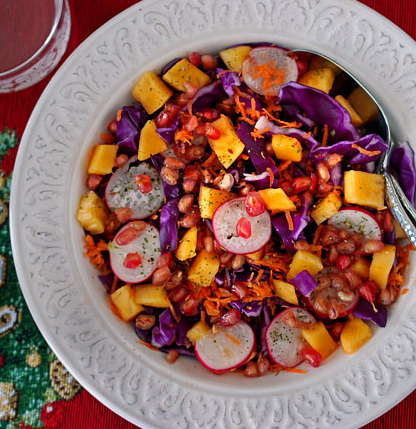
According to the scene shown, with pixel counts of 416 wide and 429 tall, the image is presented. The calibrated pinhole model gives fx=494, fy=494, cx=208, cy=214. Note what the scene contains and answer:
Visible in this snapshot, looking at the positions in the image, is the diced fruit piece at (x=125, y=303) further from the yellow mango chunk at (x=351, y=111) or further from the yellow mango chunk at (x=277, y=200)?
the yellow mango chunk at (x=351, y=111)

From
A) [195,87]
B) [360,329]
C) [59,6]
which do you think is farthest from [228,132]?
[59,6]

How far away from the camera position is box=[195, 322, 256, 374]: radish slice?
2.62 meters

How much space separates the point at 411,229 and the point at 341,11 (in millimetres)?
1205

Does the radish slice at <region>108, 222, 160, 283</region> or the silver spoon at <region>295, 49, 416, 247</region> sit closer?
the silver spoon at <region>295, 49, 416, 247</region>

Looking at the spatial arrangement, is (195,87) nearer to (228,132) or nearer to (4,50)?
(228,132)

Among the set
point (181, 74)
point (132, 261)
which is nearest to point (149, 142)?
point (181, 74)

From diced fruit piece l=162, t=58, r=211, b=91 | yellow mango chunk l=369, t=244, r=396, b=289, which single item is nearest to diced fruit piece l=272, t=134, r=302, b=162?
diced fruit piece l=162, t=58, r=211, b=91

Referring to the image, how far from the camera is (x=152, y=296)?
2627mm

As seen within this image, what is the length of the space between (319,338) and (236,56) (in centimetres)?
156

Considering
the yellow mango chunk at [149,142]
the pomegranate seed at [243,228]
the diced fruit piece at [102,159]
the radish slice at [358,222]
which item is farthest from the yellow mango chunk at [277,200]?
the diced fruit piece at [102,159]

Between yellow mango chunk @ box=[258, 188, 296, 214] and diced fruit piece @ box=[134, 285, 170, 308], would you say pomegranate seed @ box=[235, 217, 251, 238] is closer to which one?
yellow mango chunk @ box=[258, 188, 296, 214]

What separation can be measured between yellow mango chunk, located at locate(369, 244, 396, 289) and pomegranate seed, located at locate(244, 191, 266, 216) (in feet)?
2.15

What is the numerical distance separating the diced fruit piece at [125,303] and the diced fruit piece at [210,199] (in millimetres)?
585

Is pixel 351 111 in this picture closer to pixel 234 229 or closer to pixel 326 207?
pixel 326 207
